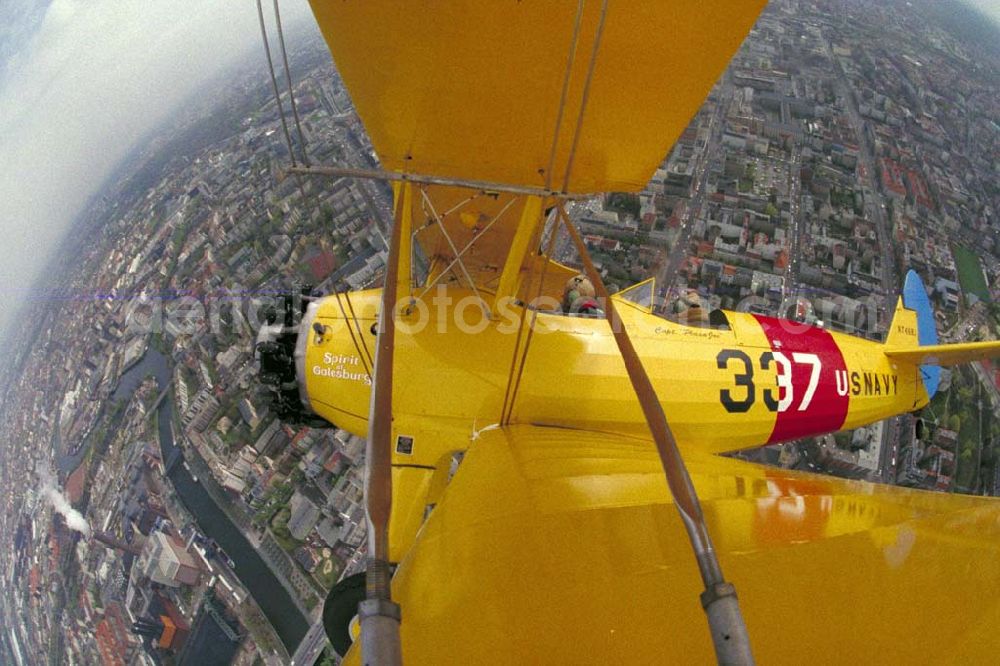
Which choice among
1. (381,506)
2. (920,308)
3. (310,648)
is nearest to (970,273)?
(920,308)

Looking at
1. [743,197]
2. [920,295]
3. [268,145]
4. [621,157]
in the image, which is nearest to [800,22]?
[743,197]

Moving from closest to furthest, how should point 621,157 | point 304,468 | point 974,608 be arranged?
point 974,608, point 621,157, point 304,468

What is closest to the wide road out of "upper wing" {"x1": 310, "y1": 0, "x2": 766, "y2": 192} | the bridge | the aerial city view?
the aerial city view

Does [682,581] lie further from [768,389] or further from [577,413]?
[768,389]

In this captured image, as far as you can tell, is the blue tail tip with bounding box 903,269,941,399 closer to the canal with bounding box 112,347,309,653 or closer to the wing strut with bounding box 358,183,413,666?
the wing strut with bounding box 358,183,413,666

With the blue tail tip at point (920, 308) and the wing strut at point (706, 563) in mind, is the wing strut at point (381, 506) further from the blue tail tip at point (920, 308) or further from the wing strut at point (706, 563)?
the blue tail tip at point (920, 308)

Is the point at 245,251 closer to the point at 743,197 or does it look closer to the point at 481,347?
the point at 481,347
